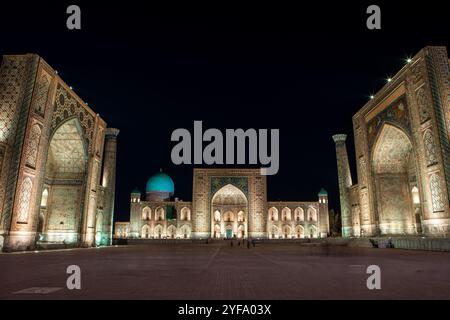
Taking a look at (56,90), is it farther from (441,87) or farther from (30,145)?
(441,87)

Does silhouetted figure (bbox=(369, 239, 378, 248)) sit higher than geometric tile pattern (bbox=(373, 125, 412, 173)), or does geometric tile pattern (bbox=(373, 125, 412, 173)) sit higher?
geometric tile pattern (bbox=(373, 125, 412, 173))

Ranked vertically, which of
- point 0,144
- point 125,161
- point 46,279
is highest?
point 125,161

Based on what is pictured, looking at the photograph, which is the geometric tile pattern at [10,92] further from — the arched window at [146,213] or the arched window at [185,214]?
the arched window at [146,213]

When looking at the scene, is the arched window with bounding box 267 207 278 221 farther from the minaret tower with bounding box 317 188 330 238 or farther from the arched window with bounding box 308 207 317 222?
the minaret tower with bounding box 317 188 330 238

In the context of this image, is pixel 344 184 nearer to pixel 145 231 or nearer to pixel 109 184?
pixel 109 184

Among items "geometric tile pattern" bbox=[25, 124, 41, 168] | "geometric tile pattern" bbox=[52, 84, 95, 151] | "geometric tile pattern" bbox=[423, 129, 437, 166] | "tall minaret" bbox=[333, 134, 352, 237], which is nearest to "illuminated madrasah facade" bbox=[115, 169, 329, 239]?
"tall minaret" bbox=[333, 134, 352, 237]

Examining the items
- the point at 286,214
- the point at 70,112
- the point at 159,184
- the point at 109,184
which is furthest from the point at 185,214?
the point at 70,112

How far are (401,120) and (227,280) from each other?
19.2 m

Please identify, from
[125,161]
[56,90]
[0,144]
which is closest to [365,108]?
[56,90]

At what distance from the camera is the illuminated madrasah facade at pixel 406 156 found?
16734 millimetres

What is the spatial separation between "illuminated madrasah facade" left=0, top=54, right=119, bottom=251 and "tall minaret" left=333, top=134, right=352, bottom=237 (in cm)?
2066

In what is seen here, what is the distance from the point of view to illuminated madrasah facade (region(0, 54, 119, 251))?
15242mm
